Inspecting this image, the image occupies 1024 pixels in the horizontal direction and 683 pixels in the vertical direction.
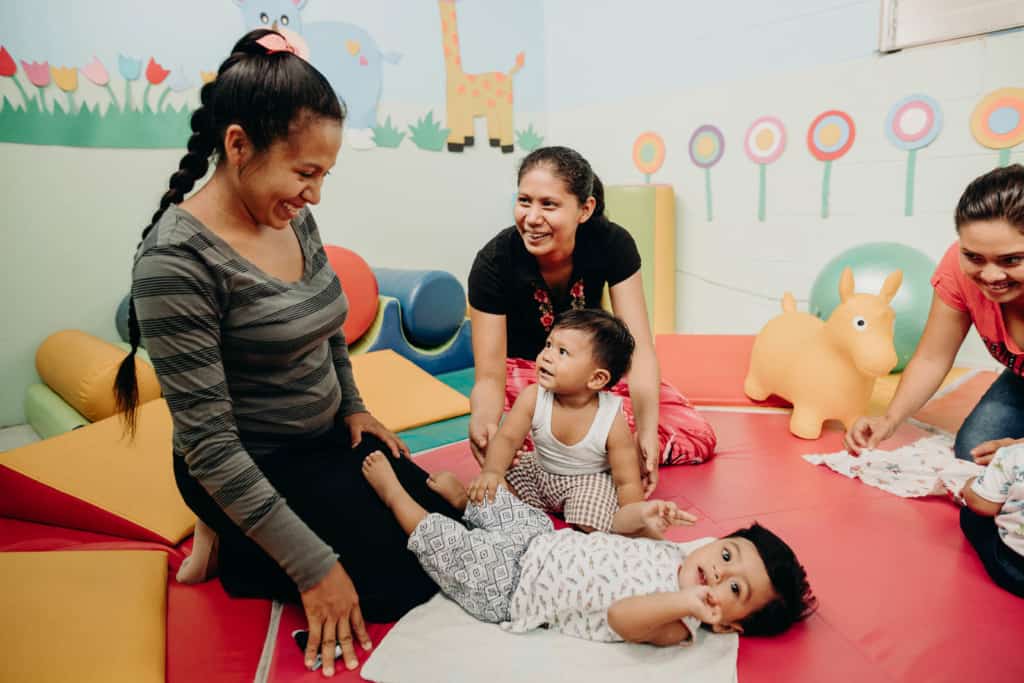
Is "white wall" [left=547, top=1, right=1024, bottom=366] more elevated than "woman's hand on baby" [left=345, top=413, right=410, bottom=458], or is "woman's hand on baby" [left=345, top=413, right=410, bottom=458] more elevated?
"white wall" [left=547, top=1, right=1024, bottom=366]

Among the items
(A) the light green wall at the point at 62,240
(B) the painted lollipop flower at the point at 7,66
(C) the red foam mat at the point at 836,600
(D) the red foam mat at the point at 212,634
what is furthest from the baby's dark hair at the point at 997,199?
(B) the painted lollipop flower at the point at 7,66

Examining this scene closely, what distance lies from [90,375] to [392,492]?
1523mm

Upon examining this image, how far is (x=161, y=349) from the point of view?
114cm

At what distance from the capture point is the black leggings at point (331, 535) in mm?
1408

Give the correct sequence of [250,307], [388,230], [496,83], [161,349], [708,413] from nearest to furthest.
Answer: [161,349], [250,307], [708,413], [388,230], [496,83]

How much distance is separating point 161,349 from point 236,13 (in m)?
2.64

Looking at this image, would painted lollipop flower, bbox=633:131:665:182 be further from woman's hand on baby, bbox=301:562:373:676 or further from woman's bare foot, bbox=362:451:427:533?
woman's hand on baby, bbox=301:562:373:676

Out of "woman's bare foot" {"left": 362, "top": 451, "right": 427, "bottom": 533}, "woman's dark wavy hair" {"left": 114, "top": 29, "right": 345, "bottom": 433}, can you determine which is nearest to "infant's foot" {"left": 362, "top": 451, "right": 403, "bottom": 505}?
"woman's bare foot" {"left": 362, "top": 451, "right": 427, "bottom": 533}

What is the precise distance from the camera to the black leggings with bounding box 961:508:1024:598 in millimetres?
1438

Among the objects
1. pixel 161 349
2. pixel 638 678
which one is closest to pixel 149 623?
pixel 161 349

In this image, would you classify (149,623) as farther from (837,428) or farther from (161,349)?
(837,428)

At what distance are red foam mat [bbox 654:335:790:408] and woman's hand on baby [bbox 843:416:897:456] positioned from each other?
759mm

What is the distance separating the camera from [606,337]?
164cm

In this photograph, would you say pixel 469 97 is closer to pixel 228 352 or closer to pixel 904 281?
pixel 904 281
